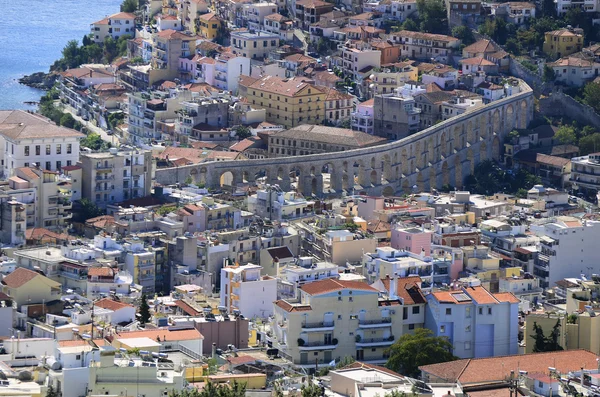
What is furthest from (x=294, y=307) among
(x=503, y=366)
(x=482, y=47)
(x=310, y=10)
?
(x=310, y=10)

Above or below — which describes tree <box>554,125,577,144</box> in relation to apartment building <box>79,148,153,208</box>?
below

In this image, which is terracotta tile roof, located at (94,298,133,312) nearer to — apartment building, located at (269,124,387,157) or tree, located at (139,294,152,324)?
tree, located at (139,294,152,324)

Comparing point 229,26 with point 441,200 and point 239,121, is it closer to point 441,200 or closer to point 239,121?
point 239,121

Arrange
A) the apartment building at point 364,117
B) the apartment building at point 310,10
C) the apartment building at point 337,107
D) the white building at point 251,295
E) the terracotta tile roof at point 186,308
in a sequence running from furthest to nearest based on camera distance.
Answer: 1. the apartment building at point 310,10
2. the apartment building at point 337,107
3. the apartment building at point 364,117
4. the white building at point 251,295
5. the terracotta tile roof at point 186,308

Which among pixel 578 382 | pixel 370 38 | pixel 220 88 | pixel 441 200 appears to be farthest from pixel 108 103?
pixel 578 382

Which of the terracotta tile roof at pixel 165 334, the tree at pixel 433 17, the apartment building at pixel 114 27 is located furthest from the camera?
the apartment building at pixel 114 27

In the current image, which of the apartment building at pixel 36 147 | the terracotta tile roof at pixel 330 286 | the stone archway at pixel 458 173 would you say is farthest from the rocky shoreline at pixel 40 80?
the terracotta tile roof at pixel 330 286

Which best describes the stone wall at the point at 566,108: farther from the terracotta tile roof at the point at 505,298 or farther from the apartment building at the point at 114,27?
the terracotta tile roof at the point at 505,298

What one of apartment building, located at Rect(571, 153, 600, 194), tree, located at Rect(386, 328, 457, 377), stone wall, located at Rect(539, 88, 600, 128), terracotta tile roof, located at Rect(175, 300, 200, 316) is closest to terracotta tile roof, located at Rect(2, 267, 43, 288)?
terracotta tile roof, located at Rect(175, 300, 200, 316)
